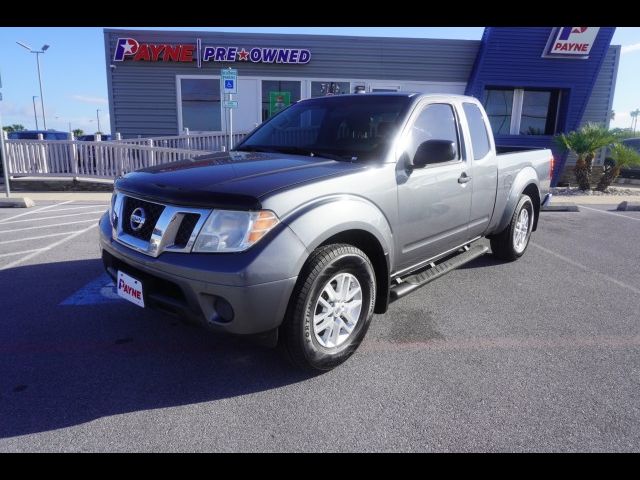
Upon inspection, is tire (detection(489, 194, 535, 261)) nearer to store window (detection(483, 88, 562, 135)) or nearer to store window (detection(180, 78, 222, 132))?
store window (detection(483, 88, 562, 135))

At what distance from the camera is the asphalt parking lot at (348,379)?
92.0 inches

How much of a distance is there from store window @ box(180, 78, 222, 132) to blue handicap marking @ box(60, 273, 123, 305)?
1167 centimetres

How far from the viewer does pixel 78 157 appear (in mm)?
11820

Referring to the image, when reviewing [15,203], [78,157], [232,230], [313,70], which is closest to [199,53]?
[313,70]

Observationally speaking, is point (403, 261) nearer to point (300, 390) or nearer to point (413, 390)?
point (413, 390)

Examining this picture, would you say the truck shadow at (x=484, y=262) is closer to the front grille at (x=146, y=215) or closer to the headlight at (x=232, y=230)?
the headlight at (x=232, y=230)

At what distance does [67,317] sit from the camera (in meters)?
3.71

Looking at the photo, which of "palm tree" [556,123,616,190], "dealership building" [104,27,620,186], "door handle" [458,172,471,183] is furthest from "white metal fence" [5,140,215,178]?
"palm tree" [556,123,616,190]

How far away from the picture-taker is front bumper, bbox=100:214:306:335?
94.1 inches

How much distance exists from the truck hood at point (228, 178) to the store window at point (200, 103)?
493 inches

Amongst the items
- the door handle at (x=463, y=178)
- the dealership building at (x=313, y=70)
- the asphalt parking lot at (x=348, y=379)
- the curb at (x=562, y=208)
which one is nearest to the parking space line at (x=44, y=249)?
the asphalt parking lot at (x=348, y=379)

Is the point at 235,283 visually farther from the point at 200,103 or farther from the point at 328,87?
the point at 200,103
